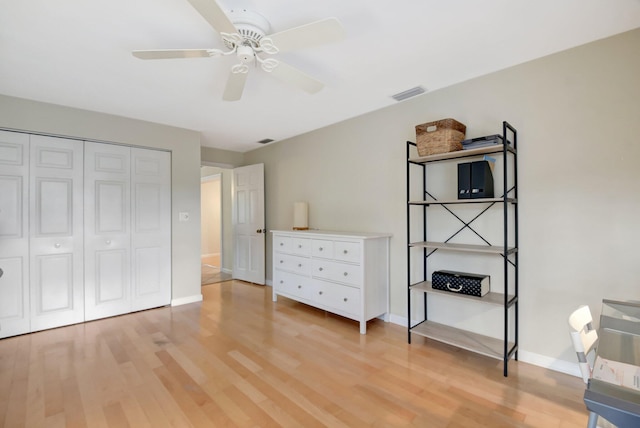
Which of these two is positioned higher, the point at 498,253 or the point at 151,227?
the point at 151,227

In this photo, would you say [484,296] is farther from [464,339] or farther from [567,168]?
[567,168]

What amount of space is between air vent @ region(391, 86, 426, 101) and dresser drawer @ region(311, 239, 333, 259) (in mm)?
1673

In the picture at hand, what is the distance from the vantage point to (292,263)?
3.83 metres

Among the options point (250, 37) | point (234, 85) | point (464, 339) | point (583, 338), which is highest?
point (250, 37)

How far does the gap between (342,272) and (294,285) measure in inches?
34.2

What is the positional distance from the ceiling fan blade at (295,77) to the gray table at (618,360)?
207 centimetres

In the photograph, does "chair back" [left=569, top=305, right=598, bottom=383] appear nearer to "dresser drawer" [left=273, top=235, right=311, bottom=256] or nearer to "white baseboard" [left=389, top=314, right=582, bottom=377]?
"white baseboard" [left=389, top=314, right=582, bottom=377]

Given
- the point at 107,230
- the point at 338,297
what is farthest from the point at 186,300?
the point at 338,297

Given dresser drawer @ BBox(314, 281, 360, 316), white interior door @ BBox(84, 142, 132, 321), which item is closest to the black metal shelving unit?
dresser drawer @ BBox(314, 281, 360, 316)

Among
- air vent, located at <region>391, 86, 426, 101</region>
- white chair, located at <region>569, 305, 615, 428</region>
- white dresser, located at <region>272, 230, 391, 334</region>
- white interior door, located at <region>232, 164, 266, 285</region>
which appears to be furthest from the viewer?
white interior door, located at <region>232, 164, 266, 285</region>

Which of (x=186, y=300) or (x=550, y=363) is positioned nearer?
(x=550, y=363)

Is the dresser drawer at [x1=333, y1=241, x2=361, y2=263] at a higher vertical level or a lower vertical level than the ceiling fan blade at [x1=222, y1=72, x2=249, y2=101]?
lower

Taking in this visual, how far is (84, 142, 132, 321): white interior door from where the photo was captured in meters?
3.39

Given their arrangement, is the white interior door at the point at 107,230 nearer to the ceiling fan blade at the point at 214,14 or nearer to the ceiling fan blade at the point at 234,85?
the ceiling fan blade at the point at 234,85
